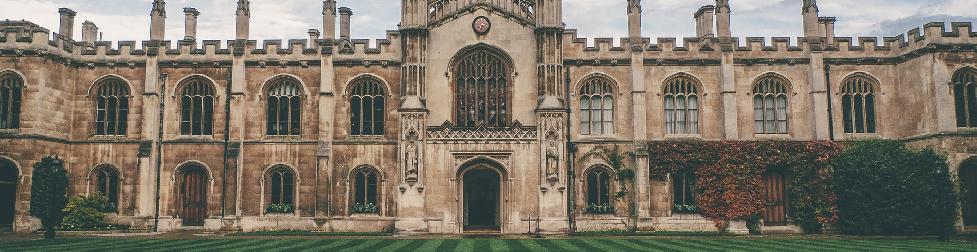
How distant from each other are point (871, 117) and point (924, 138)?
2424 millimetres

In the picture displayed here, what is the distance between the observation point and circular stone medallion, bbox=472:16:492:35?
3161cm

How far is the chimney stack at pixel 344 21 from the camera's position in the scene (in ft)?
114

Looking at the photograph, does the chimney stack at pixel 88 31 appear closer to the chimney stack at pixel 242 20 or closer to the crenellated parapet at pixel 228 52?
the crenellated parapet at pixel 228 52

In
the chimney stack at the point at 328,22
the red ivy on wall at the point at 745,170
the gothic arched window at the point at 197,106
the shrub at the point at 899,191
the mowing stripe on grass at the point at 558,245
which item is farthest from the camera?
the chimney stack at the point at 328,22

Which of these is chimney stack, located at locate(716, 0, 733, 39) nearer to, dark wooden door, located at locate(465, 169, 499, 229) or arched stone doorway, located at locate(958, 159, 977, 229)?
arched stone doorway, located at locate(958, 159, 977, 229)

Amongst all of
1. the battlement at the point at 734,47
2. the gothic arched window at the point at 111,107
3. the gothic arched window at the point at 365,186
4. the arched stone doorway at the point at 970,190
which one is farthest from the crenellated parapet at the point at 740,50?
the gothic arched window at the point at 111,107

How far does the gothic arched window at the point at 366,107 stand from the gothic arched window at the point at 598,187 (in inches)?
377

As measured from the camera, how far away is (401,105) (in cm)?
3055

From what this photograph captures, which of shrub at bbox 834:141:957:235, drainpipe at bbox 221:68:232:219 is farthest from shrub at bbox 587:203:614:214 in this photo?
drainpipe at bbox 221:68:232:219

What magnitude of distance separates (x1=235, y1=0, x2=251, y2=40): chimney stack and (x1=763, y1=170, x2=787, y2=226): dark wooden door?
954 inches

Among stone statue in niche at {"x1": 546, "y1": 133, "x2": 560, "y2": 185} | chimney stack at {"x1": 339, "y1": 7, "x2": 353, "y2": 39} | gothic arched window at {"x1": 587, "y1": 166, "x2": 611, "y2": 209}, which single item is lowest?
gothic arched window at {"x1": 587, "y1": 166, "x2": 611, "y2": 209}

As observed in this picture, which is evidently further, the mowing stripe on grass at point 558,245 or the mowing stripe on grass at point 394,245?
the mowing stripe on grass at point 558,245

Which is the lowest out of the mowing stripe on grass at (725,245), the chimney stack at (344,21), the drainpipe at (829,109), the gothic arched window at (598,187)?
the mowing stripe on grass at (725,245)

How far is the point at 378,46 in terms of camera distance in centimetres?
3288
